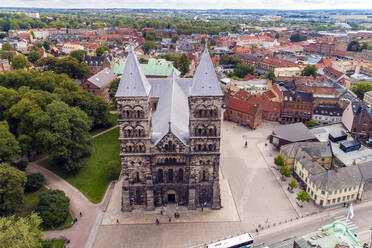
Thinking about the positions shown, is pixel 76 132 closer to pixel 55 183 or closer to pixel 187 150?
pixel 55 183

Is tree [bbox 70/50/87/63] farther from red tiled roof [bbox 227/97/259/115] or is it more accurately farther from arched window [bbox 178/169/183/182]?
arched window [bbox 178/169/183/182]

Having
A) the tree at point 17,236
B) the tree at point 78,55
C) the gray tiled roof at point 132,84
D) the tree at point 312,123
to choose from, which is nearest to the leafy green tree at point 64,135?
the tree at point 17,236

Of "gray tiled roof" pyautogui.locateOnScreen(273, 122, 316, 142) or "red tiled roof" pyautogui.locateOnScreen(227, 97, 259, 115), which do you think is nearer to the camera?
"gray tiled roof" pyautogui.locateOnScreen(273, 122, 316, 142)

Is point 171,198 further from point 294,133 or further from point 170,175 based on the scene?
point 294,133

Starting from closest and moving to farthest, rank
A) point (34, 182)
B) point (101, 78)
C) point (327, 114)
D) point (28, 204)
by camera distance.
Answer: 1. point (28, 204)
2. point (34, 182)
3. point (327, 114)
4. point (101, 78)

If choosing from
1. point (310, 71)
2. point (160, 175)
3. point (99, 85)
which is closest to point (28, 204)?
point (160, 175)

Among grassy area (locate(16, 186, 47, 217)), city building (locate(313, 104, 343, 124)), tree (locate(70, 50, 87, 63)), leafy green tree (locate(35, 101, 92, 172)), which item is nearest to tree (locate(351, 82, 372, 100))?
city building (locate(313, 104, 343, 124))
